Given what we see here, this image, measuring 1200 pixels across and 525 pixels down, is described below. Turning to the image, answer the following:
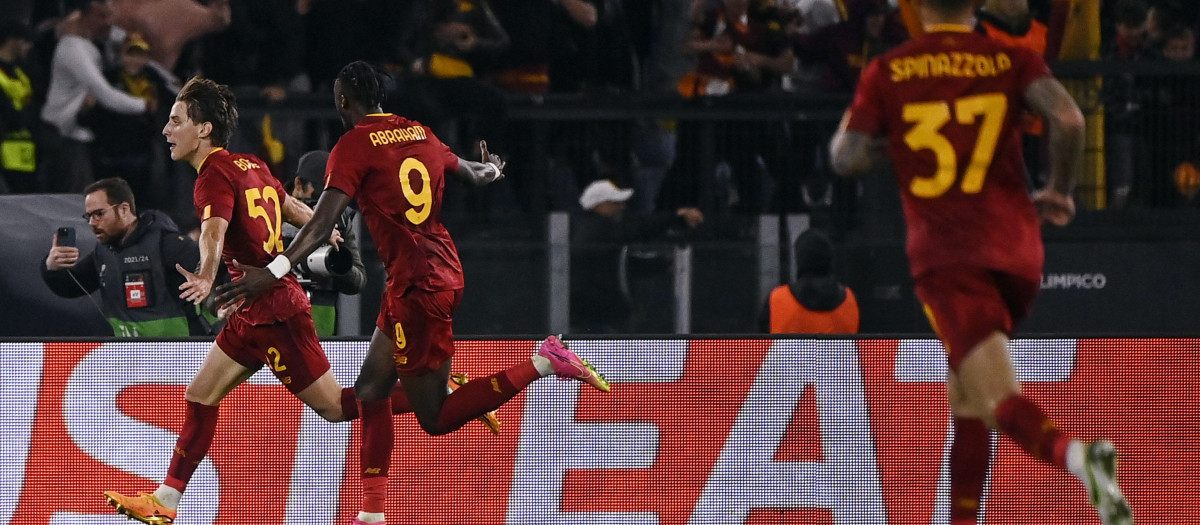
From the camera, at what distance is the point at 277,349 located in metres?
7.01

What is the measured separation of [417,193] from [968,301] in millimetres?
2665

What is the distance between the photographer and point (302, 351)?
7047mm

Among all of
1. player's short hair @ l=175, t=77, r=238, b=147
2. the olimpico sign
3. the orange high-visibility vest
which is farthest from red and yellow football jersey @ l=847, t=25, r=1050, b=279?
the orange high-visibility vest

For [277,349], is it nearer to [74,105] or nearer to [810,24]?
[74,105]

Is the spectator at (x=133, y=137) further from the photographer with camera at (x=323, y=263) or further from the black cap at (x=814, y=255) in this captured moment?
the black cap at (x=814, y=255)

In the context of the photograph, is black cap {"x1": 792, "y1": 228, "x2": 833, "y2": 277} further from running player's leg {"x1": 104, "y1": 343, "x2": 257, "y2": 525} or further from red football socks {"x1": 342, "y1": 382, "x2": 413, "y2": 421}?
running player's leg {"x1": 104, "y1": 343, "x2": 257, "y2": 525}

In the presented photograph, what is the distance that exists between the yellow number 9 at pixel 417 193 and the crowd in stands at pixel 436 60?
3736 mm

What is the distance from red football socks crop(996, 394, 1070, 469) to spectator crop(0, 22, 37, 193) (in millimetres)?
8311

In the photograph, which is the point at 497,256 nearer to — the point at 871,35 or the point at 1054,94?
the point at 871,35

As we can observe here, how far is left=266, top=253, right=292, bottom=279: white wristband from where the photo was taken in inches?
262

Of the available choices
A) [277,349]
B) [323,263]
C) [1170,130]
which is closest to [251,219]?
[277,349]

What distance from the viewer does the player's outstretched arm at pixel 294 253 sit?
21.6ft

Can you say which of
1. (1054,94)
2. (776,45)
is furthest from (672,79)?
(1054,94)

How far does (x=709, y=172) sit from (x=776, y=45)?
1611 mm
